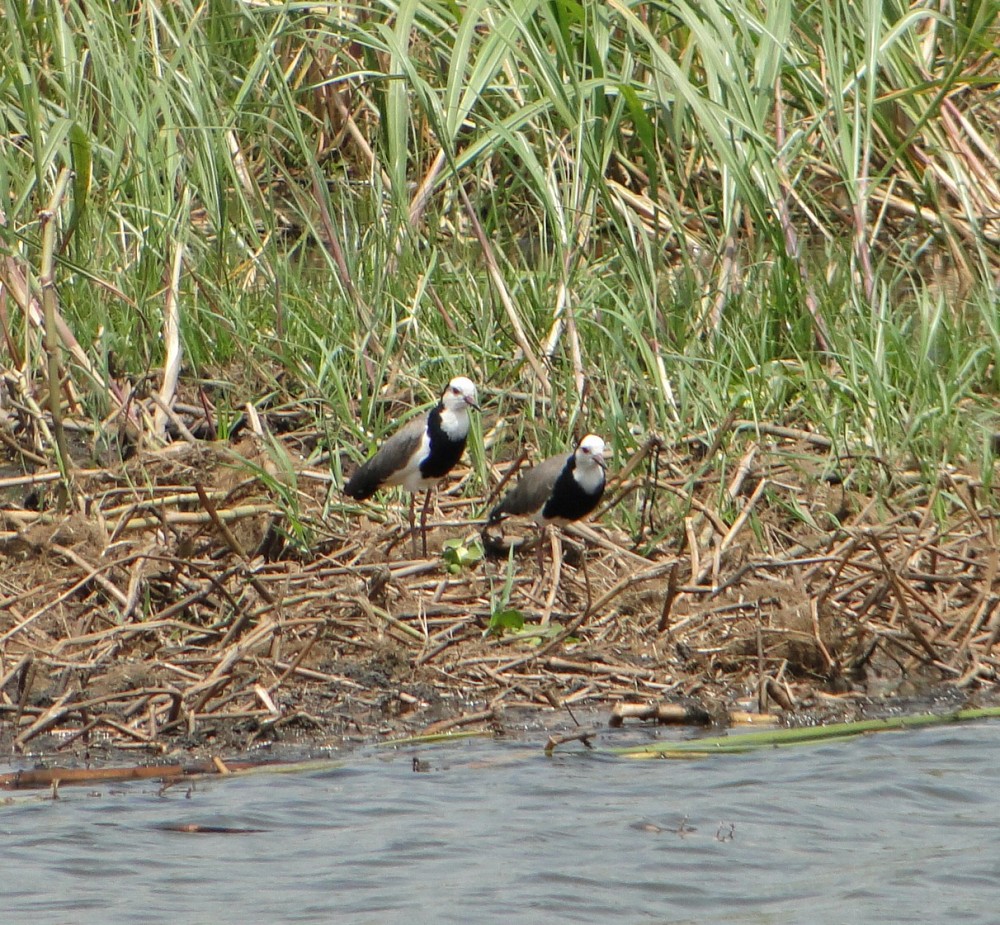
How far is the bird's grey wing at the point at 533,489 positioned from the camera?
5609 millimetres

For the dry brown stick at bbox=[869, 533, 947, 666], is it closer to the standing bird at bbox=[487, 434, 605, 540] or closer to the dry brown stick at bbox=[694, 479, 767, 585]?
the dry brown stick at bbox=[694, 479, 767, 585]

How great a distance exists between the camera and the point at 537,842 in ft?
13.6

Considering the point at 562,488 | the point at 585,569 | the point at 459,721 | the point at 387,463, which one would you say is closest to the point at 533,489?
the point at 562,488

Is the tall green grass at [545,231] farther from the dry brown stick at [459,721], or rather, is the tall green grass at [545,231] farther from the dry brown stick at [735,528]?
the dry brown stick at [459,721]

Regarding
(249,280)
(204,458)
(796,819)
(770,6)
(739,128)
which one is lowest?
(796,819)

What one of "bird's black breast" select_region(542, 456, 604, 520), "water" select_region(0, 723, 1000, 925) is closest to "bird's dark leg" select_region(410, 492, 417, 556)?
"bird's black breast" select_region(542, 456, 604, 520)

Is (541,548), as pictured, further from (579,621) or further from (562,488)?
(579,621)

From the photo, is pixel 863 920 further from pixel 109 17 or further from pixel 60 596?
pixel 109 17

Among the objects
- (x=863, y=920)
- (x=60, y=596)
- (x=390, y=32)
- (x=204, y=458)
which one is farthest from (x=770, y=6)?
(x=863, y=920)

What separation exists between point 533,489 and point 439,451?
1.66 ft

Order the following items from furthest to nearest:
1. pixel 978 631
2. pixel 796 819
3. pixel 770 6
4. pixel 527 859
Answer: pixel 770 6 < pixel 978 631 < pixel 796 819 < pixel 527 859

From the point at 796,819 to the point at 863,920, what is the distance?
1.88 ft

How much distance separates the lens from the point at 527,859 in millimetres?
4074

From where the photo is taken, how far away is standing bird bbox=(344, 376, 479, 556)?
596cm
